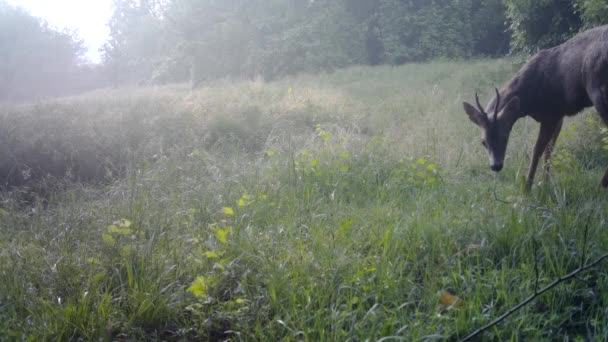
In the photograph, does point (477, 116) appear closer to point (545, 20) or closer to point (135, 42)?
point (545, 20)

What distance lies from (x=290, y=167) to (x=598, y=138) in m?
4.25

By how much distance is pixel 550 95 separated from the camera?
18.4 feet

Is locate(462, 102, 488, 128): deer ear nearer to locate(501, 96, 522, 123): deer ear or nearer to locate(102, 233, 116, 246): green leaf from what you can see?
locate(501, 96, 522, 123): deer ear

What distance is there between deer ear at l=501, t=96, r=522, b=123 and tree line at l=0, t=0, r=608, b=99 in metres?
16.5

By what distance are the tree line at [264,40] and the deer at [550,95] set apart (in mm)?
16005

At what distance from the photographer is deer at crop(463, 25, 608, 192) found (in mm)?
5039

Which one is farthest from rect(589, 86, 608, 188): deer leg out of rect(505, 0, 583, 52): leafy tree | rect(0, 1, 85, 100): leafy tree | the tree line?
rect(0, 1, 85, 100): leafy tree

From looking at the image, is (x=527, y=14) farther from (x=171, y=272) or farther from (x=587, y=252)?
(x=171, y=272)

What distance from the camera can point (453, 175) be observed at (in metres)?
5.54

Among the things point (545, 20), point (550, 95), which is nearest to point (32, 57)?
point (545, 20)

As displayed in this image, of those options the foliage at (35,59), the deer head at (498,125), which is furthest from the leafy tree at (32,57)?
the deer head at (498,125)

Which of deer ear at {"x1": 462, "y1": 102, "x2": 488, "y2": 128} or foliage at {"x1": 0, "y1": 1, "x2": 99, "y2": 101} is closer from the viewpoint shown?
deer ear at {"x1": 462, "y1": 102, "x2": 488, "y2": 128}

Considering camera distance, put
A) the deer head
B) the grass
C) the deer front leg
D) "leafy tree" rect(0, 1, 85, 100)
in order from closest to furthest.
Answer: the grass, the deer head, the deer front leg, "leafy tree" rect(0, 1, 85, 100)

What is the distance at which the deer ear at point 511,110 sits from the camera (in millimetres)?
5345
